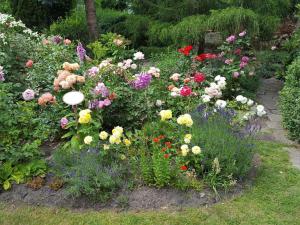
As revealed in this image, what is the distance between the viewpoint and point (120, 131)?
3.99 m

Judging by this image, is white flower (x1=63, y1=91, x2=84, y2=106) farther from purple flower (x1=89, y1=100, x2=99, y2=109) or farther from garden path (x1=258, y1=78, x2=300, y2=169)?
garden path (x1=258, y1=78, x2=300, y2=169)

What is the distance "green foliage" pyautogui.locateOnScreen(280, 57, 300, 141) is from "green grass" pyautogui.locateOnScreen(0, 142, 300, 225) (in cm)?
125

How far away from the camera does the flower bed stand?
393 centimetres

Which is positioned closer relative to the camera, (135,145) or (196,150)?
(196,150)

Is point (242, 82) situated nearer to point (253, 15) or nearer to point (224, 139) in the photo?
point (253, 15)

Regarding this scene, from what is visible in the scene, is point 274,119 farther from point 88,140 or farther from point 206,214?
point 88,140

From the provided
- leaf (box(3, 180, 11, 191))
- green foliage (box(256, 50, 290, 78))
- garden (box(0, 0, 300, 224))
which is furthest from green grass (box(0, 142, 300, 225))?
green foliage (box(256, 50, 290, 78))

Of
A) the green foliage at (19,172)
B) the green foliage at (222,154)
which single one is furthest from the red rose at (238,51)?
the green foliage at (19,172)

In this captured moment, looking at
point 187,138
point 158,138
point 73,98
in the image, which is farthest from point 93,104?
point 187,138

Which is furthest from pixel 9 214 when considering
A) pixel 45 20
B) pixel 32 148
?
pixel 45 20

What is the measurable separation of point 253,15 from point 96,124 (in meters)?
3.55

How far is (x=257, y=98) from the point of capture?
682 centimetres

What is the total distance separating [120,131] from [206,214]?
1066 millimetres

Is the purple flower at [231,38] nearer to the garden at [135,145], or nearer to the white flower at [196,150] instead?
the garden at [135,145]
